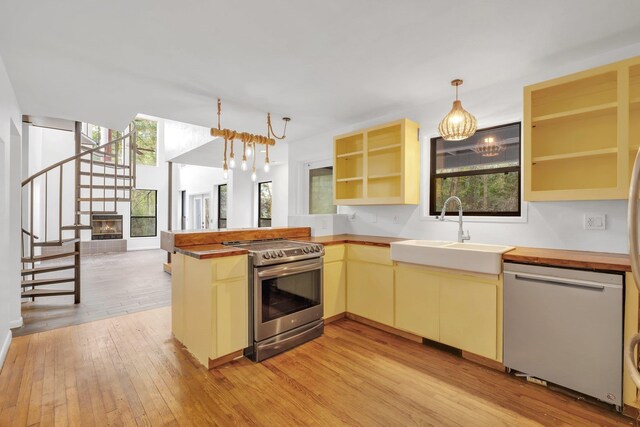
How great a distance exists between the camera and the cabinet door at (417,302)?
265 centimetres

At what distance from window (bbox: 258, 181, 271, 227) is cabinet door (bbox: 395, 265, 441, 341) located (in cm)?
527

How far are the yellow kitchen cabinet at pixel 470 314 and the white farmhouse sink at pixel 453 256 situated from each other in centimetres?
12

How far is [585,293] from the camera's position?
1917 mm

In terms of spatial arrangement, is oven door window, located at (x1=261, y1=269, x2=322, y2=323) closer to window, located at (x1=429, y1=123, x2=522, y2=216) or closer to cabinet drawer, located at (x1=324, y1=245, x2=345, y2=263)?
cabinet drawer, located at (x1=324, y1=245, x2=345, y2=263)

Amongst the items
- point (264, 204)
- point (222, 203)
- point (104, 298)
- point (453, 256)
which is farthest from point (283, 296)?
point (222, 203)

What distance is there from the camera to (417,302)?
2.76 m

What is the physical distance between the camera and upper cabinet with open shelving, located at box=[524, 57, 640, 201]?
211cm

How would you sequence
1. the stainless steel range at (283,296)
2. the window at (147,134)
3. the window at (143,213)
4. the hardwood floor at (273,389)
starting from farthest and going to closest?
the window at (147,134), the window at (143,213), the stainless steel range at (283,296), the hardwood floor at (273,389)

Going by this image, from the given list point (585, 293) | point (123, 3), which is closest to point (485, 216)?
point (585, 293)

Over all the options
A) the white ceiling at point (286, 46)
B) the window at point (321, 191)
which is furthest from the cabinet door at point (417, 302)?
the window at point (321, 191)

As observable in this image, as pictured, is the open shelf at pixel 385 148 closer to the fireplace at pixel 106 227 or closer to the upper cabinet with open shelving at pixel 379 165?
the upper cabinet with open shelving at pixel 379 165

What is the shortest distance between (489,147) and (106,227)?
985cm

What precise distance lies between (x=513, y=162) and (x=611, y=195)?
0.85 meters

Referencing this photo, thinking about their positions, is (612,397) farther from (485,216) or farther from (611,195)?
(485,216)
